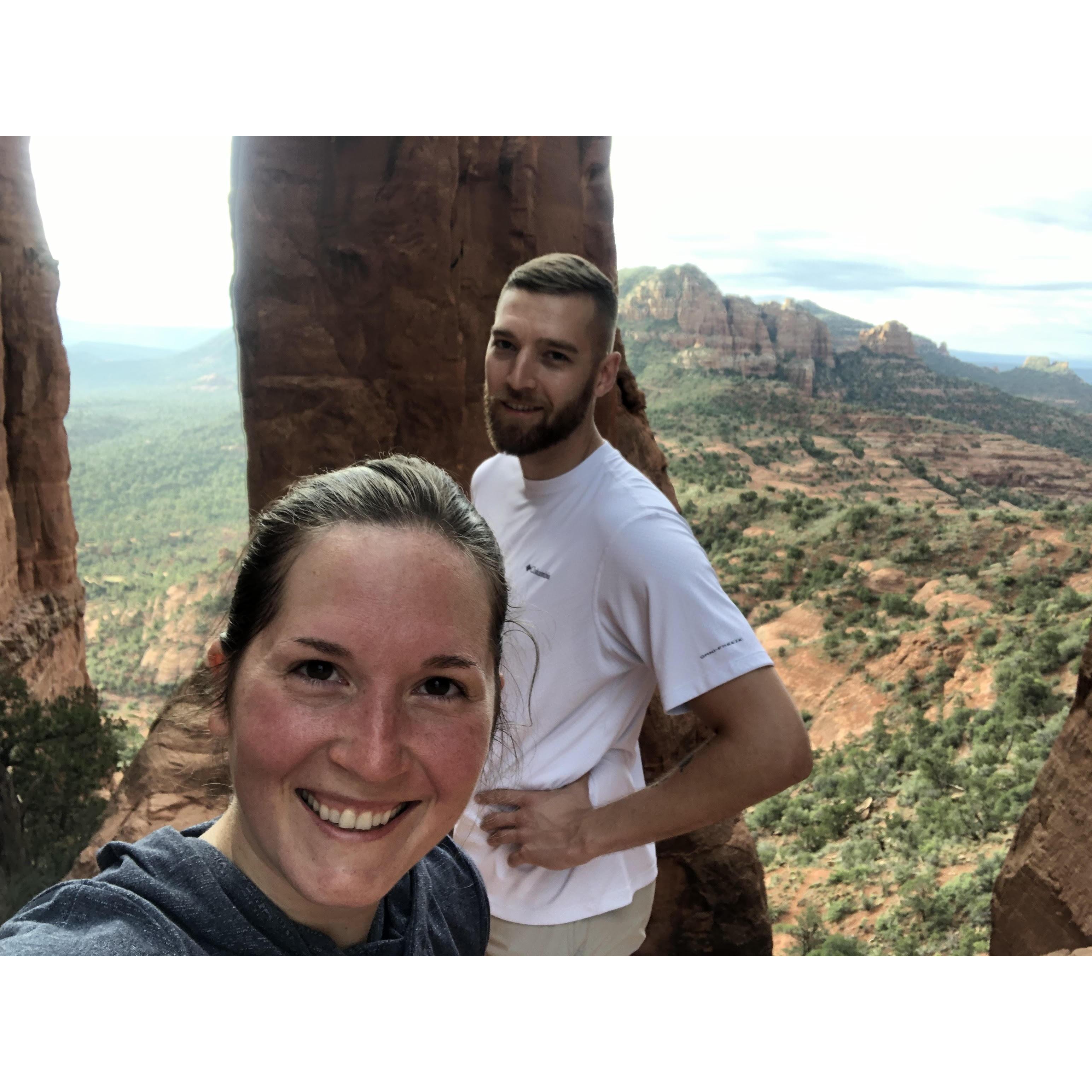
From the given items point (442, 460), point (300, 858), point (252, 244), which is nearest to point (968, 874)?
point (442, 460)

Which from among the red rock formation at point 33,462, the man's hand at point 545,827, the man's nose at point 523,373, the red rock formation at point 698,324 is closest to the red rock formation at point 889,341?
the red rock formation at point 698,324

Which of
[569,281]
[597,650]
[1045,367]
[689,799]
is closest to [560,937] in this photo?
[689,799]

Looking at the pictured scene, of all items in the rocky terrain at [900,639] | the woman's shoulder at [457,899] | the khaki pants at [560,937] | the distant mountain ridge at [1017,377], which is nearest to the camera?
the woman's shoulder at [457,899]

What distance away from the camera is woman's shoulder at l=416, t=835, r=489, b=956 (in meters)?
0.96

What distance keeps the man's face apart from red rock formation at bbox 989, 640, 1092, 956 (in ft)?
7.85

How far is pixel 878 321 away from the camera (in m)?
28.2

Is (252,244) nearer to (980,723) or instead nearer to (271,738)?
(271,738)

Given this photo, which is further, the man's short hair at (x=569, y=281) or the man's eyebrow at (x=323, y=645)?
the man's short hair at (x=569, y=281)

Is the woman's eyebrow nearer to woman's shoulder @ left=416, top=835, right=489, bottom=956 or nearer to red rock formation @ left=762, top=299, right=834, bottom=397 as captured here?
woman's shoulder @ left=416, top=835, right=489, bottom=956

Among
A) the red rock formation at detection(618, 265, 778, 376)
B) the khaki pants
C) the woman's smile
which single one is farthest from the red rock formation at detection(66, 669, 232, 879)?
the red rock formation at detection(618, 265, 778, 376)

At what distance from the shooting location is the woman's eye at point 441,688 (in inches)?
28.9

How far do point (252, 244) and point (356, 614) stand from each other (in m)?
3.58

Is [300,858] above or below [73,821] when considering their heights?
above

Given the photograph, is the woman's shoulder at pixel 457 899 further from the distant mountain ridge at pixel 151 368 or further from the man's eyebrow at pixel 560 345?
the distant mountain ridge at pixel 151 368
